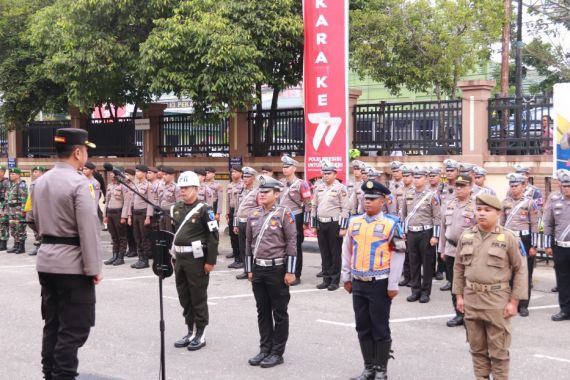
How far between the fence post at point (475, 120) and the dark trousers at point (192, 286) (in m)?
9.41

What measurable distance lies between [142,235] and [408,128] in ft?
22.1

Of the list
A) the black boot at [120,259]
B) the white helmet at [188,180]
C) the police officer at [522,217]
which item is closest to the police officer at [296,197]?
the police officer at [522,217]

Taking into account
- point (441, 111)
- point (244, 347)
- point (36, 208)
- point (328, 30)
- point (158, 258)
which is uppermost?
point (328, 30)

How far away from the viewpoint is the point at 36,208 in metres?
5.81

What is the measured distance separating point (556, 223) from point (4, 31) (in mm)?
17742

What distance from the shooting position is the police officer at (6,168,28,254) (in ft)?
54.0

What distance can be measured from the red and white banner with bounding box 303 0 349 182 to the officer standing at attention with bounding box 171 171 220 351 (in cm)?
785

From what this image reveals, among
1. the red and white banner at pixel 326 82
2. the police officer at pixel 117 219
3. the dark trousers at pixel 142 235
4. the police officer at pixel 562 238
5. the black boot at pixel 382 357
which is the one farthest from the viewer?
the red and white banner at pixel 326 82

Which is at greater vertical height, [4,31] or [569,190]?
[4,31]

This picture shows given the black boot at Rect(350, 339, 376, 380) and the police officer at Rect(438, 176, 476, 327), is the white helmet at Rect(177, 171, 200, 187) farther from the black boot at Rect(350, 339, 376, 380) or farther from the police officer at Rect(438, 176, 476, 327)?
the police officer at Rect(438, 176, 476, 327)

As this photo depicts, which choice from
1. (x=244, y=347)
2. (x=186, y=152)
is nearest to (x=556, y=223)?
(x=244, y=347)

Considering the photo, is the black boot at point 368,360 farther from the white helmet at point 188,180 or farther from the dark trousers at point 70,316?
the white helmet at point 188,180

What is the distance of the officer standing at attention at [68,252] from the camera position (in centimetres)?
567

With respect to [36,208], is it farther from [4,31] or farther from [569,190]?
[4,31]
